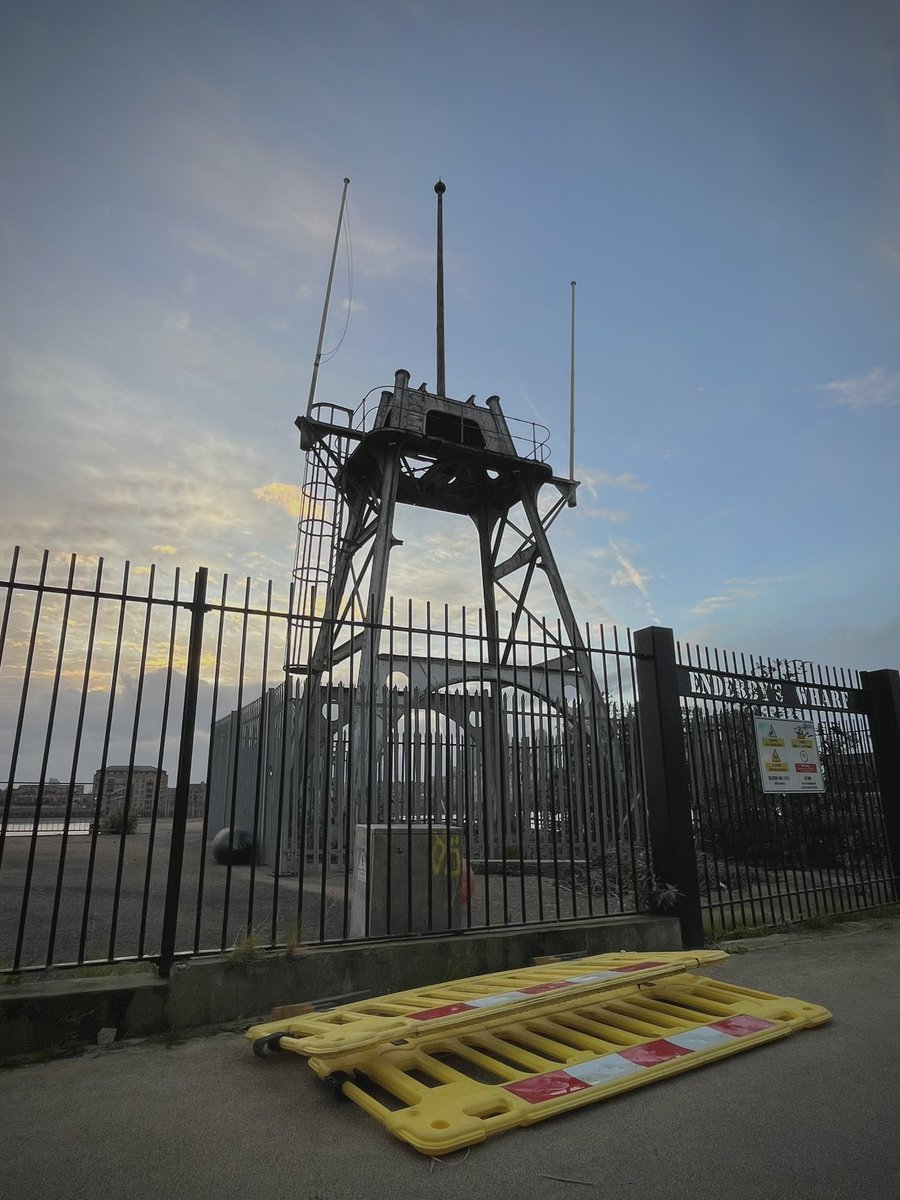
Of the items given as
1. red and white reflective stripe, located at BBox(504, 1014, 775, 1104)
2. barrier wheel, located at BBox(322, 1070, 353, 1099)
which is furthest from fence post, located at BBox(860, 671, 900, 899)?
barrier wheel, located at BBox(322, 1070, 353, 1099)

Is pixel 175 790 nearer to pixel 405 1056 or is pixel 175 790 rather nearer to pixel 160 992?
pixel 160 992

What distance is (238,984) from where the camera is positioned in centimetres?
488

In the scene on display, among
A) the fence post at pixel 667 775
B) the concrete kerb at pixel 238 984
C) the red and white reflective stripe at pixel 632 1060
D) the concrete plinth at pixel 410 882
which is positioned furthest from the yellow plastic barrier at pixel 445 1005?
the fence post at pixel 667 775

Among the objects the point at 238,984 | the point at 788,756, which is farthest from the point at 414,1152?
the point at 788,756

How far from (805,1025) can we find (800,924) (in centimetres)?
436

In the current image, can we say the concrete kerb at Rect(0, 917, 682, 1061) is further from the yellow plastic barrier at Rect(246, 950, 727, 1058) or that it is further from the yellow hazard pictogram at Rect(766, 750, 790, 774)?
the yellow hazard pictogram at Rect(766, 750, 790, 774)

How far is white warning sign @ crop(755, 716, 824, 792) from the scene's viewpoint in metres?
8.48

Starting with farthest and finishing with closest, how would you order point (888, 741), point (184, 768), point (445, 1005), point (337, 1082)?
point (888, 741) → point (184, 768) → point (445, 1005) → point (337, 1082)

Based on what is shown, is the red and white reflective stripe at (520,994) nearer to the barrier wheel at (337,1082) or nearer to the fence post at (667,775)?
the barrier wheel at (337,1082)

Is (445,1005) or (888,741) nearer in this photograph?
(445,1005)

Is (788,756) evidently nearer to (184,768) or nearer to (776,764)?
(776,764)

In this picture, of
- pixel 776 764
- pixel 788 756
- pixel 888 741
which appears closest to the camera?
pixel 776 764

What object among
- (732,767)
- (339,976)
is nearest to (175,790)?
(339,976)

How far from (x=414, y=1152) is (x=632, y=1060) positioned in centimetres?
134
